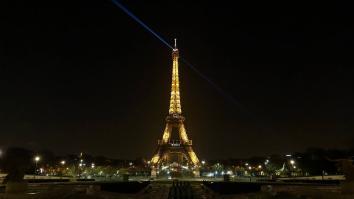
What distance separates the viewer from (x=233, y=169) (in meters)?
110

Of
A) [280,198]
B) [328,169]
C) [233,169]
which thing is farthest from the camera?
[233,169]

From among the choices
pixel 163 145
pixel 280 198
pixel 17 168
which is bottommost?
pixel 280 198

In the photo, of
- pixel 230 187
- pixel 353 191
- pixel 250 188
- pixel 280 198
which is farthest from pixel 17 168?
pixel 230 187

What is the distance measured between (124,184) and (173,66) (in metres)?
56.0

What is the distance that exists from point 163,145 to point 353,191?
8063 cm

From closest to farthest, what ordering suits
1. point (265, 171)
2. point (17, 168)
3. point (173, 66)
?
point (17, 168), point (265, 171), point (173, 66)

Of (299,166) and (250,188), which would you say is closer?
(250,188)

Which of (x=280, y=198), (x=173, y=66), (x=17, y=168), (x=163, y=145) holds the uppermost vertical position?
(x=173, y=66)

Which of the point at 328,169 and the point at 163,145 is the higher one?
the point at 163,145

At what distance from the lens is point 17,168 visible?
20344 mm

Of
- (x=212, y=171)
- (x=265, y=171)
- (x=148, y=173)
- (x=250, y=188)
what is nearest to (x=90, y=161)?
(x=148, y=173)

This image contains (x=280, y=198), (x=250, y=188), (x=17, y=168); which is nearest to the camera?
(x=17, y=168)

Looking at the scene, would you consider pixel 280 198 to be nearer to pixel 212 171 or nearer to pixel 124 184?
pixel 124 184

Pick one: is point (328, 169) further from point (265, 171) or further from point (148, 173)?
point (148, 173)
